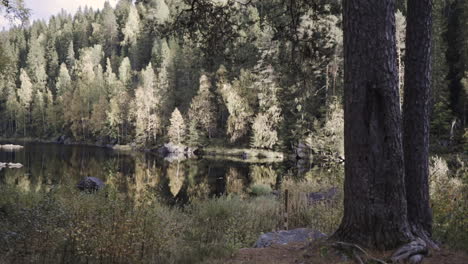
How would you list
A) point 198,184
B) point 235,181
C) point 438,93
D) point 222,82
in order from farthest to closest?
1. point 222,82
2. point 438,93
3. point 235,181
4. point 198,184

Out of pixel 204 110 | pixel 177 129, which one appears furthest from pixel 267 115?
pixel 177 129

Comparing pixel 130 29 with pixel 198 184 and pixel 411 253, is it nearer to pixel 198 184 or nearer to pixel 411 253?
pixel 198 184

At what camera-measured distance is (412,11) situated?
4.75m

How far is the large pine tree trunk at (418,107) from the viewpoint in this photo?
465cm

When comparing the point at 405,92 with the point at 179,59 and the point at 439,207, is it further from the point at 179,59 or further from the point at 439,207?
the point at 179,59

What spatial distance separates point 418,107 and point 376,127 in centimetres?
125

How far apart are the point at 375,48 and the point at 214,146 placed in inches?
1668

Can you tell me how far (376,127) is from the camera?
3.89 meters

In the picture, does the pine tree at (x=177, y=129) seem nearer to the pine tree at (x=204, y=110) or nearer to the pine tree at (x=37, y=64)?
the pine tree at (x=204, y=110)

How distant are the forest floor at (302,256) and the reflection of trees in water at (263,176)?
15.6 meters

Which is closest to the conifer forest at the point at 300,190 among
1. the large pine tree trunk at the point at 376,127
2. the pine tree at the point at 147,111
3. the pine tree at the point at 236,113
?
the large pine tree trunk at the point at 376,127

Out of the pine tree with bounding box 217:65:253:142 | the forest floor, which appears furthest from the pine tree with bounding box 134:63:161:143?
the forest floor

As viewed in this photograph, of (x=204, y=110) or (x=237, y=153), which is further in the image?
(x=204, y=110)

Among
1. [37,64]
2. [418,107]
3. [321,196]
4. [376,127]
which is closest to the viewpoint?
[376,127]
